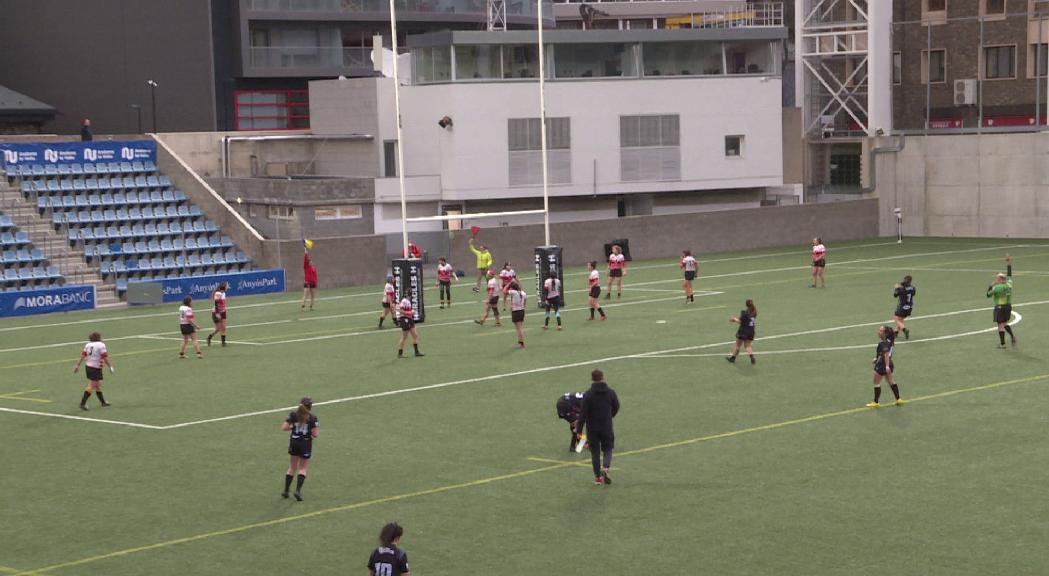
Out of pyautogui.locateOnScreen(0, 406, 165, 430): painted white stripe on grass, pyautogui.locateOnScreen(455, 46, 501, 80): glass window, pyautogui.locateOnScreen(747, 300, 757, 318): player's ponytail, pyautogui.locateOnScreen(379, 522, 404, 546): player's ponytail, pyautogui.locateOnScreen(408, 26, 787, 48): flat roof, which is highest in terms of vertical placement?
pyautogui.locateOnScreen(408, 26, 787, 48): flat roof

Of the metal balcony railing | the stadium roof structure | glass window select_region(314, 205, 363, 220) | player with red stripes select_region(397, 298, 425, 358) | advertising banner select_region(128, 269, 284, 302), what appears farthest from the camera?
Answer: the metal balcony railing

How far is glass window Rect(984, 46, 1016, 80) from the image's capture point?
243 ft

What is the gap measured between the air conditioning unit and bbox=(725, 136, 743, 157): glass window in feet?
41.7

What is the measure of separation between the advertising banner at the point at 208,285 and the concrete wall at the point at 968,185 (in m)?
33.5

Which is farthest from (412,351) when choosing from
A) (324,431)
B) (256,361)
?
(324,431)

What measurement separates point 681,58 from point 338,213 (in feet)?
60.0

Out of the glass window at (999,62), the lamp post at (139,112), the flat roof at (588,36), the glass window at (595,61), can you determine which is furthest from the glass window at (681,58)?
the lamp post at (139,112)

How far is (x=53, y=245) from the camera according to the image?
55969 millimetres

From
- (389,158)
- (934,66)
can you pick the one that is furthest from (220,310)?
(934,66)

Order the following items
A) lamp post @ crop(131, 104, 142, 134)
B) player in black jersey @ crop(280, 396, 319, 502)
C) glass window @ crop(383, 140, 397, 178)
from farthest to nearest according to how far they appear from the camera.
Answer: lamp post @ crop(131, 104, 142, 134), glass window @ crop(383, 140, 397, 178), player in black jersey @ crop(280, 396, 319, 502)

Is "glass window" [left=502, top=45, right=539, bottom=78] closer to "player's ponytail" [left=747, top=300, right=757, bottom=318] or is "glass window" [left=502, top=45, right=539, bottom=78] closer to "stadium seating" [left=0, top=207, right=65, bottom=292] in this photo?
"stadium seating" [left=0, top=207, right=65, bottom=292]

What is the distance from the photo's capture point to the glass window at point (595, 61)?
220ft

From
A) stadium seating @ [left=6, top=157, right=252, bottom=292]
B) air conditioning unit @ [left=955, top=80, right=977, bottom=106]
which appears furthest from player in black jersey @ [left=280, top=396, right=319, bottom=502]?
air conditioning unit @ [left=955, top=80, right=977, bottom=106]

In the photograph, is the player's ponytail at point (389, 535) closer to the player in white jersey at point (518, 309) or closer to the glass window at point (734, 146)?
the player in white jersey at point (518, 309)
